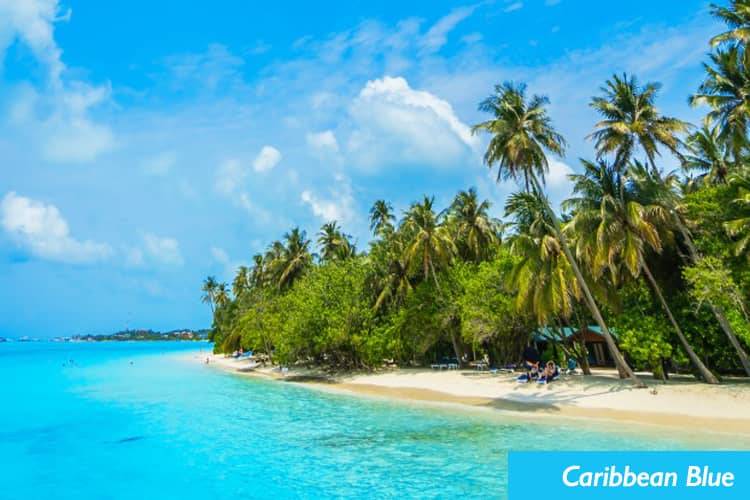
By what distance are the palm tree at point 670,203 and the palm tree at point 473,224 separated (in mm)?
14623

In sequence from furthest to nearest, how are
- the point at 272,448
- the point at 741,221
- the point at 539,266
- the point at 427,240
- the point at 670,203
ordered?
1. the point at 427,240
2. the point at 539,266
3. the point at 670,203
4. the point at 741,221
5. the point at 272,448

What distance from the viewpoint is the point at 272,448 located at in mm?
15852

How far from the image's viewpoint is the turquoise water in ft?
39.2

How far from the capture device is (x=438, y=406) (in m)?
22.0

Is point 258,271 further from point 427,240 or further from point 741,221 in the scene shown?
point 741,221

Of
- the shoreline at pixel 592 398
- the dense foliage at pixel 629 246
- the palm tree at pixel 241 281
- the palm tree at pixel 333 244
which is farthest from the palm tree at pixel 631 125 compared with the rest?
the palm tree at pixel 241 281

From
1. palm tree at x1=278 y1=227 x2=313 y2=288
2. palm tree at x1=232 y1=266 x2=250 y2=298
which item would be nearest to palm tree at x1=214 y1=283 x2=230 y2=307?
palm tree at x1=232 y1=266 x2=250 y2=298

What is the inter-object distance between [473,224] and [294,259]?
23890 millimetres

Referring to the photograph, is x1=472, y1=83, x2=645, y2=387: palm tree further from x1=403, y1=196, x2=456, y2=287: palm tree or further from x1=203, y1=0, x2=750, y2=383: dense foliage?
x1=403, y1=196, x2=456, y2=287: palm tree

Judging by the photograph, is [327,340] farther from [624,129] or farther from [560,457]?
[560,457]

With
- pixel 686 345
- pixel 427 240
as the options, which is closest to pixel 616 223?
pixel 686 345

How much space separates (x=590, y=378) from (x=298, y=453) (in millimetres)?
16757

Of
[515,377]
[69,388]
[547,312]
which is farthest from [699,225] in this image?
[69,388]

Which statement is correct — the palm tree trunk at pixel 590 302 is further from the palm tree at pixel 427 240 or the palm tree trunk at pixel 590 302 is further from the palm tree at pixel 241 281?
the palm tree at pixel 241 281
